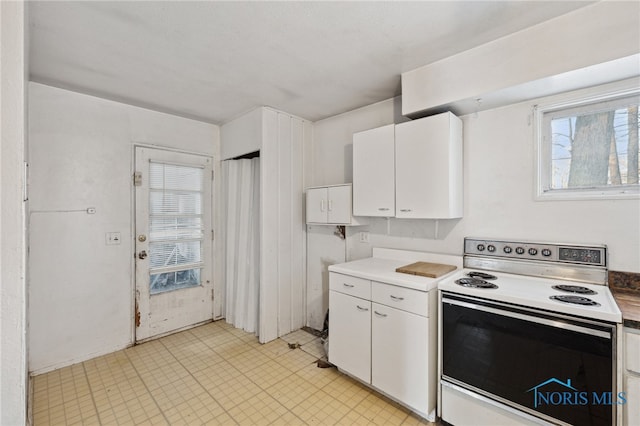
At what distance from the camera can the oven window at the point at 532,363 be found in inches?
53.6

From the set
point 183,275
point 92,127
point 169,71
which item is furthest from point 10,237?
point 183,275

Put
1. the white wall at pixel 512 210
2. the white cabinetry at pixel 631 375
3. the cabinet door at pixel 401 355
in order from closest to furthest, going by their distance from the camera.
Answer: the white cabinetry at pixel 631 375 → the white wall at pixel 512 210 → the cabinet door at pixel 401 355

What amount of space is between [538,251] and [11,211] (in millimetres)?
2684

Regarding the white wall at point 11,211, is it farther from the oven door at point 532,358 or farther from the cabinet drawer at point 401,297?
the oven door at point 532,358

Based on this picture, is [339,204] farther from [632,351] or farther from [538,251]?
[632,351]

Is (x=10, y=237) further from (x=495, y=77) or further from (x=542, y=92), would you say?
(x=542, y=92)

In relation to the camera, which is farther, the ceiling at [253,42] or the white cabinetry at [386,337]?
the white cabinetry at [386,337]

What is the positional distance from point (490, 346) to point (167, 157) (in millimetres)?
3423

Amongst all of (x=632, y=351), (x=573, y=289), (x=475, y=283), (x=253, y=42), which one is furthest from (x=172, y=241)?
(x=632, y=351)

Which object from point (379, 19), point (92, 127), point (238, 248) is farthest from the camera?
point (238, 248)

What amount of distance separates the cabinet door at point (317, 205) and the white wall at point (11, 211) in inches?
91.7

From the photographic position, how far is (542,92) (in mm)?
1892

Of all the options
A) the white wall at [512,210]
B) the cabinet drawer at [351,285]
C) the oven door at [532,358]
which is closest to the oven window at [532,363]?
the oven door at [532,358]

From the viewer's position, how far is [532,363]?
5.02 feet
